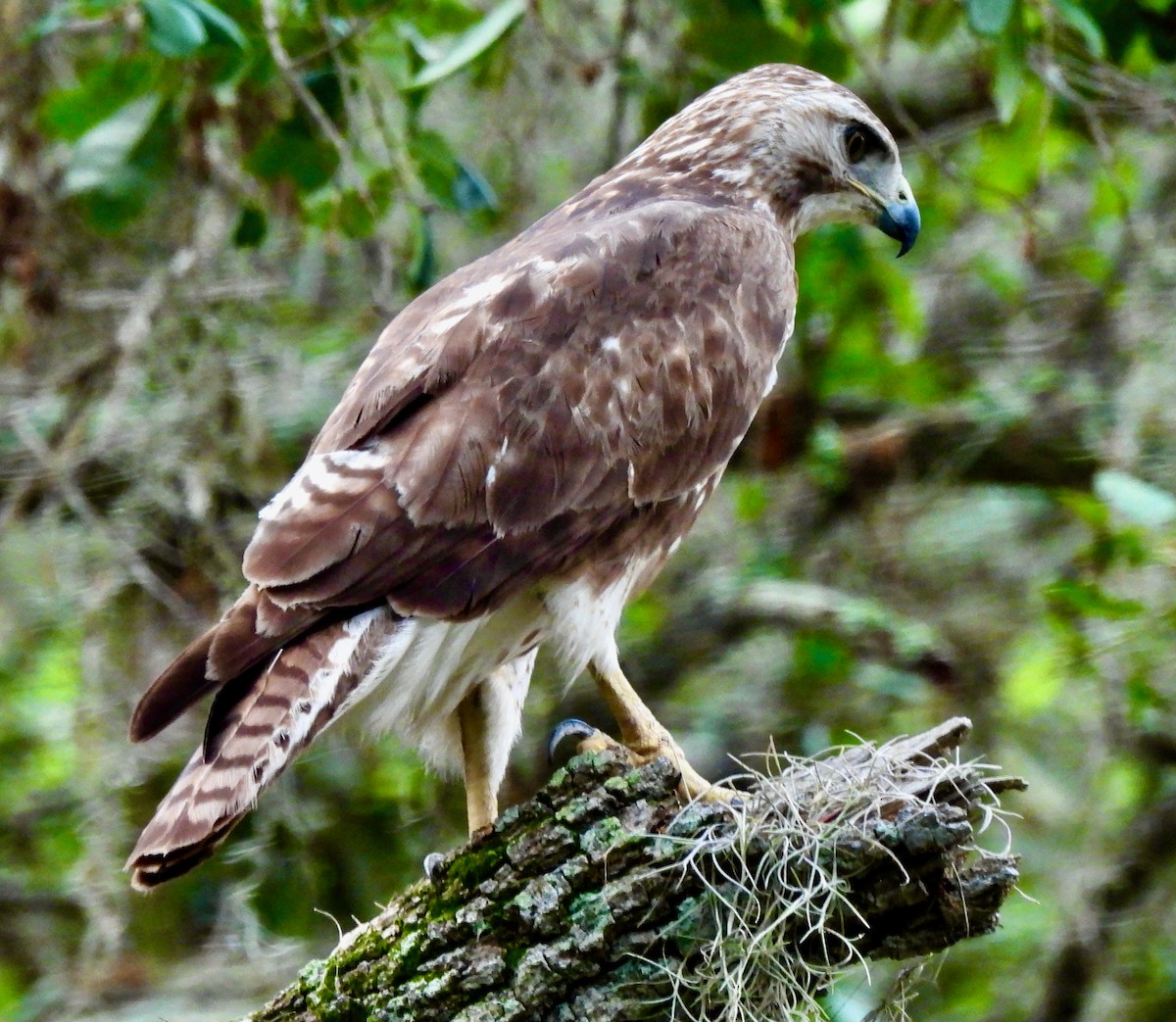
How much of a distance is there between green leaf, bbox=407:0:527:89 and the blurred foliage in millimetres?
42

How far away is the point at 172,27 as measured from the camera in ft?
10.7

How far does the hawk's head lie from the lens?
377 cm

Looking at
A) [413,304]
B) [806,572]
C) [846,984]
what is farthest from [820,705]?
[413,304]

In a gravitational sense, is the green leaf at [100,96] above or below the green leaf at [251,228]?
above

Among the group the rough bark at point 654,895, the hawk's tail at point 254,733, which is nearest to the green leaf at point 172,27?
the hawk's tail at point 254,733

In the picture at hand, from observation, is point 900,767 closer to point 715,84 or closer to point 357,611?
point 357,611

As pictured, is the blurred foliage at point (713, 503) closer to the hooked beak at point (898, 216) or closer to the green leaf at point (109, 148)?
the green leaf at point (109, 148)

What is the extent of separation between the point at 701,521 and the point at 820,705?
74cm

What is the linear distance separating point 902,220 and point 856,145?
21 cm

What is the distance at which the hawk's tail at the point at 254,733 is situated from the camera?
242 cm

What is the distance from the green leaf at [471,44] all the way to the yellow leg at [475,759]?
4.46 ft

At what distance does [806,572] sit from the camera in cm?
551

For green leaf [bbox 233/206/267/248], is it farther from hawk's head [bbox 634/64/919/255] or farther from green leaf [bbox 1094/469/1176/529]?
green leaf [bbox 1094/469/1176/529]

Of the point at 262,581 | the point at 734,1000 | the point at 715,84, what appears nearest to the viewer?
the point at 734,1000
